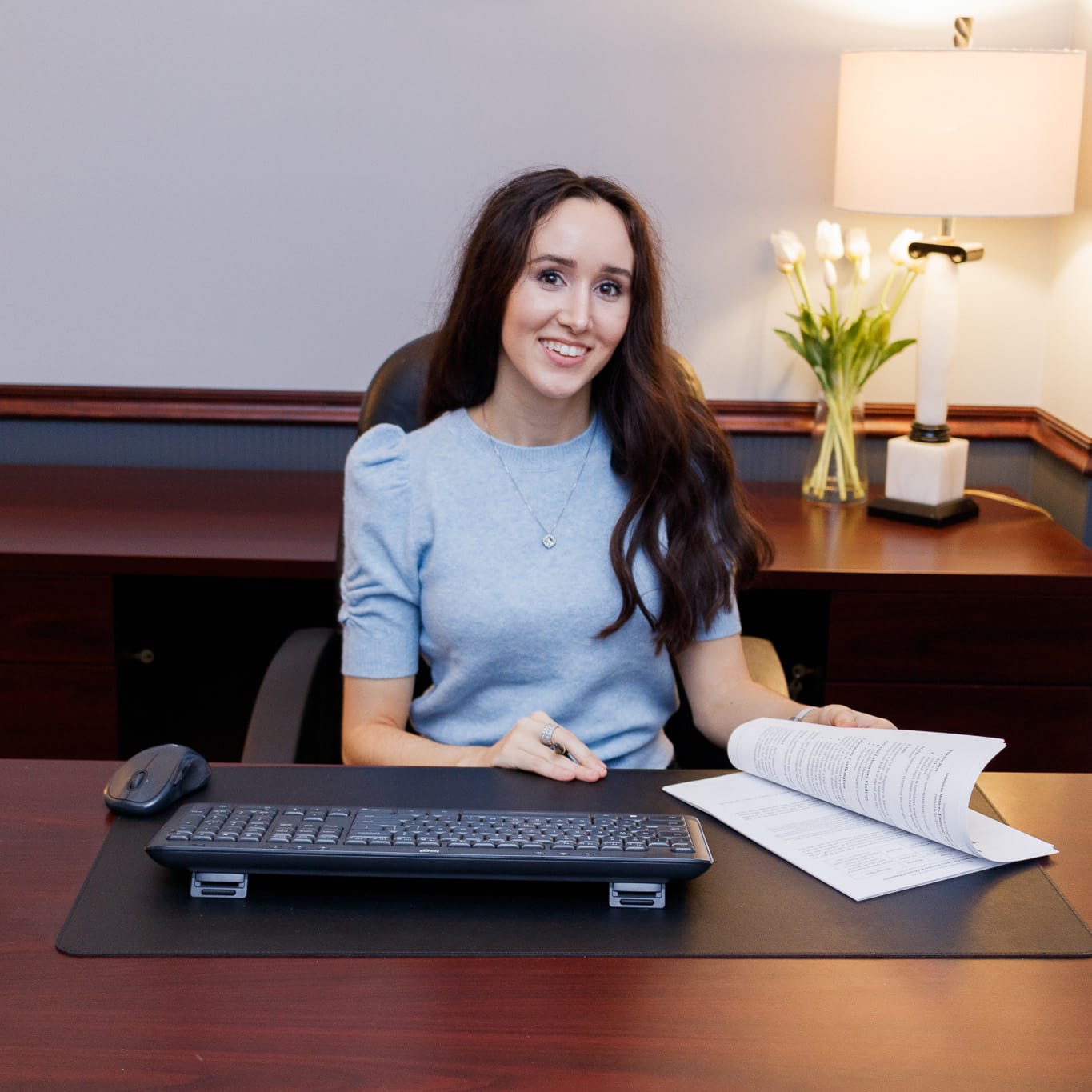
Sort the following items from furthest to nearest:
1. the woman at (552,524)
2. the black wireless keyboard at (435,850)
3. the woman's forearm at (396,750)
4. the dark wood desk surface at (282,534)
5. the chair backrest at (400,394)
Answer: the dark wood desk surface at (282,534), the chair backrest at (400,394), the woman at (552,524), the woman's forearm at (396,750), the black wireless keyboard at (435,850)

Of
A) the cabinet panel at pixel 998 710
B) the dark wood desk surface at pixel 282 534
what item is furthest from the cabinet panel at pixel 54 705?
the cabinet panel at pixel 998 710

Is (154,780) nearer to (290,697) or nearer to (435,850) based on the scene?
(435,850)

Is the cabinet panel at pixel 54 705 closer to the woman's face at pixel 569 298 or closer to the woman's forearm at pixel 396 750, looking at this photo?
the woman's forearm at pixel 396 750

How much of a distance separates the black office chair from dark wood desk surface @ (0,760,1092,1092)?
601 mm

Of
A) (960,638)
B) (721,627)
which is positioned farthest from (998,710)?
(721,627)

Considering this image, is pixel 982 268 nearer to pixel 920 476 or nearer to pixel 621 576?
pixel 920 476

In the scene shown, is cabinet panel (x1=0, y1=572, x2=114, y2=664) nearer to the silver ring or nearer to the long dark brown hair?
the long dark brown hair

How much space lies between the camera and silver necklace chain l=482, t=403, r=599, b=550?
1.64 meters

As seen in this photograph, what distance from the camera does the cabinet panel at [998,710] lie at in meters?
2.14

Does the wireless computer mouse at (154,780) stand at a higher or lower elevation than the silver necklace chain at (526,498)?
lower

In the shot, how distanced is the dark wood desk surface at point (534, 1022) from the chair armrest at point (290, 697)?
1.76 feet

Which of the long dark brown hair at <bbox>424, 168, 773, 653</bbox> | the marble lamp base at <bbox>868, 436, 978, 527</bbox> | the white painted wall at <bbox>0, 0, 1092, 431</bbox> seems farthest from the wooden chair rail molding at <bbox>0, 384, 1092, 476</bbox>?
the long dark brown hair at <bbox>424, 168, 773, 653</bbox>

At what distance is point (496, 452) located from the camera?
66.6 inches

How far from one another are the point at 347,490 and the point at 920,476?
3.68 ft
